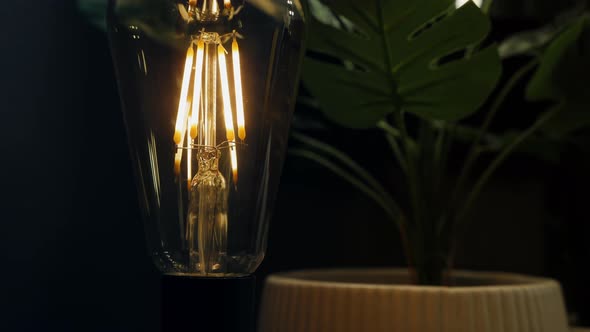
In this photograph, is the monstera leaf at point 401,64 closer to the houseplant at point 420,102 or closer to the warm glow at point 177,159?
the houseplant at point 420,102

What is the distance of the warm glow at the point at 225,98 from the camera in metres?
0.65

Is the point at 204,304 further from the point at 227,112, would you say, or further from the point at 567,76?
the point at 567,76

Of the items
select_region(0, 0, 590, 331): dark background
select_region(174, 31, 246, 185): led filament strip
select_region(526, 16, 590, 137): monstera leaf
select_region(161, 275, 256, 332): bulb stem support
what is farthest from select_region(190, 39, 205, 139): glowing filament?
select_region(526, 16, 590, 137): monstera leaf

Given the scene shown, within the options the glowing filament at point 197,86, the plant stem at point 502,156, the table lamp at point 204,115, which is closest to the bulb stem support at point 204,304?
the table lamp at point 204,115

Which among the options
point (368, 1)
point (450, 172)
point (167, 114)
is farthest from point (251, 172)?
point (450, 172)

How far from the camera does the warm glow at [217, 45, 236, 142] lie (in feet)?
2.14

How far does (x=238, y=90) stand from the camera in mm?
661

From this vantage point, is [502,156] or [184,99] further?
[502,156]

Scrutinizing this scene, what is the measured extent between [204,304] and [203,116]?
0.18 meters

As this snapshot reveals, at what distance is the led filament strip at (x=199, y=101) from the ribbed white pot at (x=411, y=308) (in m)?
0.17

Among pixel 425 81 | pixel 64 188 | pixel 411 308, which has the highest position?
pixel 425 81

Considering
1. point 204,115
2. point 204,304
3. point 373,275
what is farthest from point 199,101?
point 373,275

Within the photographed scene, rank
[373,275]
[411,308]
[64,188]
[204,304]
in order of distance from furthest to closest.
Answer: [373,275] < [64,188] < [411,308] < [204,304]

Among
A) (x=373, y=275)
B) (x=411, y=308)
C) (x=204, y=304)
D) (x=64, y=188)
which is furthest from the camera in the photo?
(x=373, y=275)
